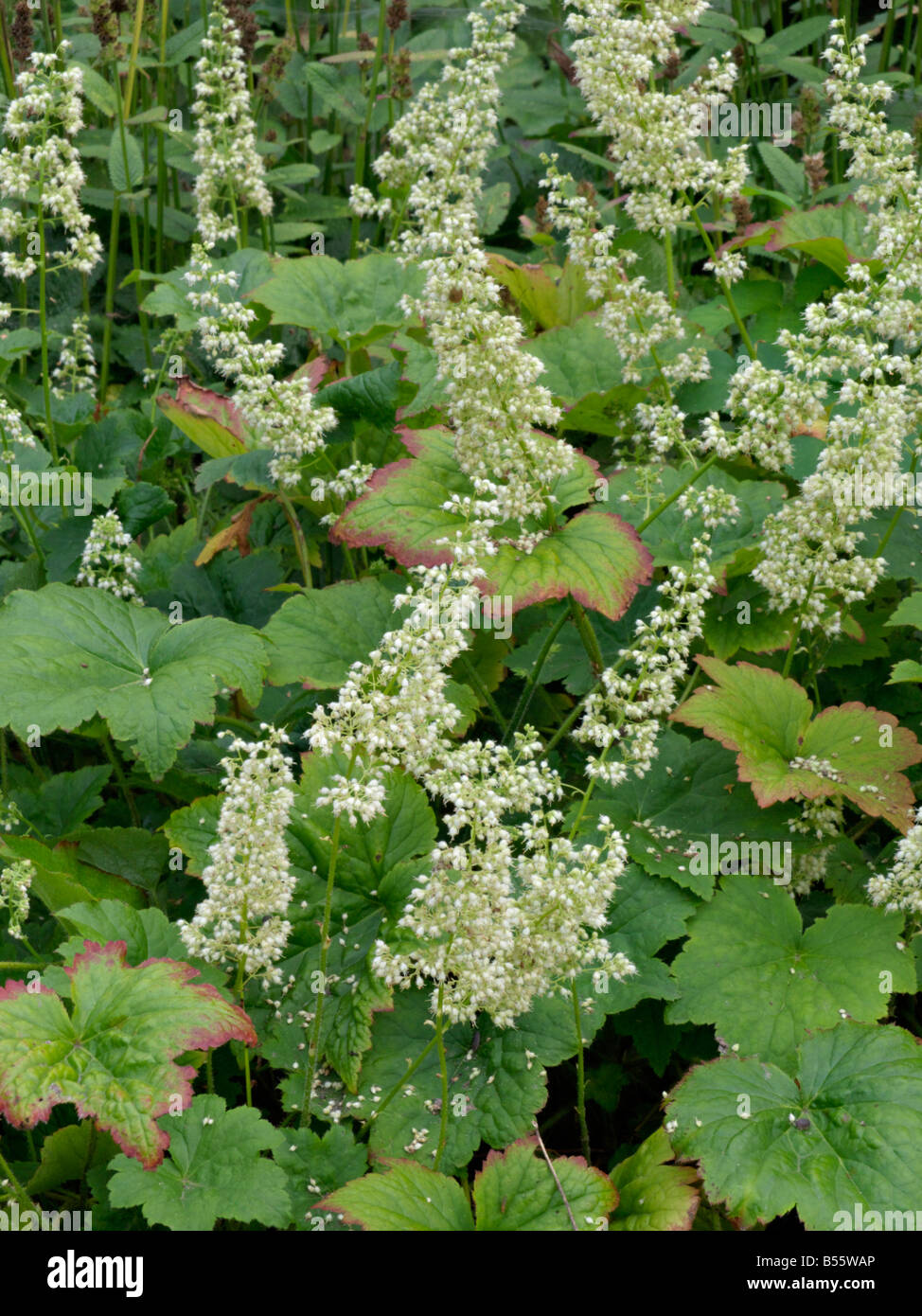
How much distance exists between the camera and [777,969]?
113 inches

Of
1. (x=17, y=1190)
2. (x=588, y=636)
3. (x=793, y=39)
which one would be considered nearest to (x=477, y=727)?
(x=588, y=636)

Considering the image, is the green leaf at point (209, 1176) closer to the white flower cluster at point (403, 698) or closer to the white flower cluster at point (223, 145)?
the white flower cluster at point (403, 698)

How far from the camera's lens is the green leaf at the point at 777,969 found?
2.75 metres

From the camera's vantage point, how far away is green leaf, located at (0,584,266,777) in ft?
9.80

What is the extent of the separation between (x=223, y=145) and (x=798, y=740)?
311 cm

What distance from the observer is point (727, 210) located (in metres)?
5.43

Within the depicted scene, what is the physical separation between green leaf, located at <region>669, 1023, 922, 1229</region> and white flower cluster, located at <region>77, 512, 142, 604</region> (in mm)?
2140

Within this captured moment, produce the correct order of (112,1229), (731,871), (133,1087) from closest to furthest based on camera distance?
(133,1087) → (112,1229) → (731,871)

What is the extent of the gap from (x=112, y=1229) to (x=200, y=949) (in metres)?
0.56

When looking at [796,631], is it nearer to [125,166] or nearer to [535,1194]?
[535,1194]

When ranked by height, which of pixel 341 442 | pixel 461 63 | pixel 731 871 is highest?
pixel 461 63

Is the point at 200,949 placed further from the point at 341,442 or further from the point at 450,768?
the point at 341,442

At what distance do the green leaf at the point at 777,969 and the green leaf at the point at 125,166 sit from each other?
3.60m
